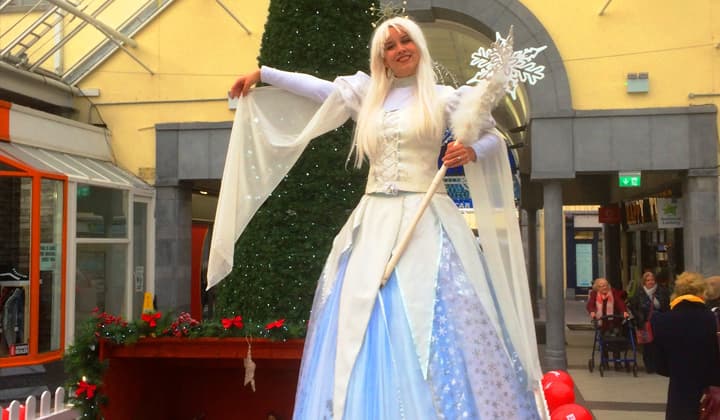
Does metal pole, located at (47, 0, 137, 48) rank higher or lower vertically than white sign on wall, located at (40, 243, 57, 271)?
higher

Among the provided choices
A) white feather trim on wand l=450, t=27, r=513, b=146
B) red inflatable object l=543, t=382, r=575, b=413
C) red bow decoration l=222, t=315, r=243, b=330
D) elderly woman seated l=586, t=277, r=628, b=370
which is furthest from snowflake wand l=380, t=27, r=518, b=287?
elderly woman seated l=586, t=277, r=628, b=370

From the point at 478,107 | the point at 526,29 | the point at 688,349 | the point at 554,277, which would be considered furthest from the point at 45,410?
the point at 526,29

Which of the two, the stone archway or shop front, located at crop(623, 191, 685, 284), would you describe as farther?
shop front, located at crop(623, 191, 685, 284)

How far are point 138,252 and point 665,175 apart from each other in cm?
858

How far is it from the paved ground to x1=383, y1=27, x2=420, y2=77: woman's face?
5.88m

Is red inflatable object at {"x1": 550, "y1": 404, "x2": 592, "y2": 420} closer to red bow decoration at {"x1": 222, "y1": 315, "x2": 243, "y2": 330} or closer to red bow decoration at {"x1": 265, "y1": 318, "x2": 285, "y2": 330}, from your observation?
red bow decoration at {"x1": 265, "y1": 318, "x2": 285, "y2": 330}

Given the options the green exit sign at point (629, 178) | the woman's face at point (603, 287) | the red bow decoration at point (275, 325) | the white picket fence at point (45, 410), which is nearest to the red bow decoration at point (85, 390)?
the white picket fence at point (45, 410)

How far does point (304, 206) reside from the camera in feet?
14.7

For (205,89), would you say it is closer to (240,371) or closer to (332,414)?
(240,371)

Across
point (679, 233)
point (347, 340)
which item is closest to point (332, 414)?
point (347, 340)

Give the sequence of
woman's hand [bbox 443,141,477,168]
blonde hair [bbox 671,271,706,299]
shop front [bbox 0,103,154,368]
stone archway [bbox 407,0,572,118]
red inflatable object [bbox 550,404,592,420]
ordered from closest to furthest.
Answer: woman's hand [bbox 443,141,477,168] → red inflatable object [bbox 550,404,592,420] → blonde hair [bbox 671,271,706,299] → shop front [bbox 0,103,154,368] → stone archway [bbox 407,0,572,118]

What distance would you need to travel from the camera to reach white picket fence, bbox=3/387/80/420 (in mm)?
4789

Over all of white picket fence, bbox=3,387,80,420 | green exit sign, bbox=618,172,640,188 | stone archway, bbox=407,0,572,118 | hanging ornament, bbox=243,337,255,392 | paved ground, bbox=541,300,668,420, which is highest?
stone archway, bbox=407,0,572,118

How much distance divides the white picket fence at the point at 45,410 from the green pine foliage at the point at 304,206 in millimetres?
1394
